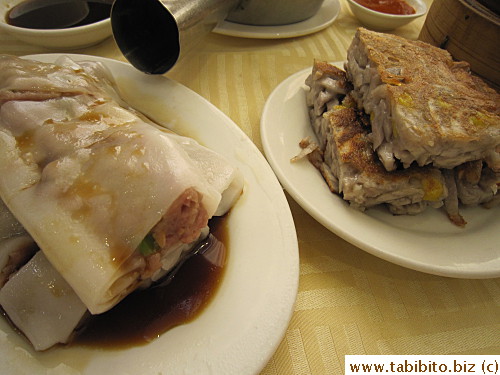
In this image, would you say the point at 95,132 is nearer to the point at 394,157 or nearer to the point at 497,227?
the point at 394,157

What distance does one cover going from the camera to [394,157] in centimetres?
149

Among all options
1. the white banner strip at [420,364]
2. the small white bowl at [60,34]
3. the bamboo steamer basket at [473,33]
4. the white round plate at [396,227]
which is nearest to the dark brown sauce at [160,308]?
the white round plate at [396,227]

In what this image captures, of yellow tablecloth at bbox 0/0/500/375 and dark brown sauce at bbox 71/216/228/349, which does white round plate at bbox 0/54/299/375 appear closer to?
dark brown sauce at bbox 71/216/228/349

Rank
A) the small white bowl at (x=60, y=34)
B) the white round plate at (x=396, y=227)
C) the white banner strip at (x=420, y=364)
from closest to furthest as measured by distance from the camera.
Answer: the white banner strip at (x=420, y=364) → the white round plate at (x=396, y=227) → the small white bowl at (x=60, y=34)

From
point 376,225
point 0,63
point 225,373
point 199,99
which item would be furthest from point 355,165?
point 0,63

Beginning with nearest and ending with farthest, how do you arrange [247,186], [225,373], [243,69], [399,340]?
[225,373]
[399,340]
[247,186]
[243,69]

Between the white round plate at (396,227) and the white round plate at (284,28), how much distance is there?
1074 millimetres

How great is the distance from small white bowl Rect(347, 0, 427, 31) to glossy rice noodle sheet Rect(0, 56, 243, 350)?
240cm

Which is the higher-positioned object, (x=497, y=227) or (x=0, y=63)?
(x=0, y=63)

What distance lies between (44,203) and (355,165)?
3.88 ft

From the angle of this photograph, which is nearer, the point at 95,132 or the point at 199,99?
the point at 95,132

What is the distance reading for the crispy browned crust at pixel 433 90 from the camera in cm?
144

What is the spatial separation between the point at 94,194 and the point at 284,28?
87.5 inches

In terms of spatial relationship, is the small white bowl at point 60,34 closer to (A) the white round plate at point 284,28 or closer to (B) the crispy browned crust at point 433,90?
(A) the white round plate at point 284,28
